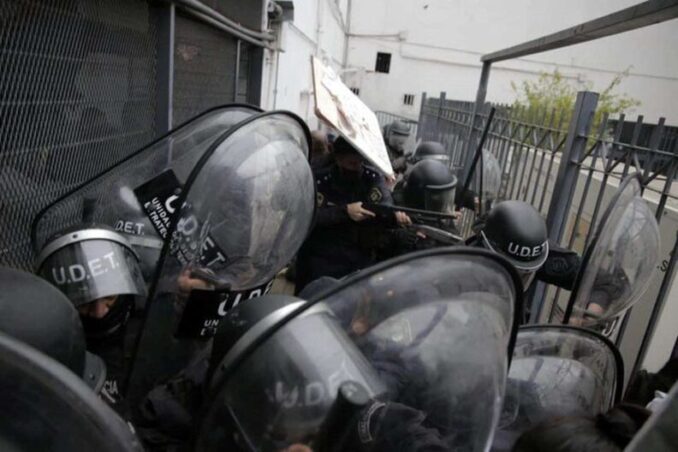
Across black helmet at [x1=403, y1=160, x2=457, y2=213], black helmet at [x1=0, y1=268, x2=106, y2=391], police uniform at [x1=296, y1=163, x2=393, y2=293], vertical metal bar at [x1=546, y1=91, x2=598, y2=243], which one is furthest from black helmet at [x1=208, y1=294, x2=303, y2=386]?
vertical metal bar at [x1=546, y1=91, x2=598, y2=243]

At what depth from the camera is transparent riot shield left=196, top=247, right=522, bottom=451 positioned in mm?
898

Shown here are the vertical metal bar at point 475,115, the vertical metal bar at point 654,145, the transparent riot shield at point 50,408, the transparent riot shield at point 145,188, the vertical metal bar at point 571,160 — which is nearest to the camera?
the transparent riot shield at point 50,408

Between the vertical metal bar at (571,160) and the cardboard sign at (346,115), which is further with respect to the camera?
the vertical metal bar at (571,160)

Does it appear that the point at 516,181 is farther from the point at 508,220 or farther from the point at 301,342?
the point at 301,342

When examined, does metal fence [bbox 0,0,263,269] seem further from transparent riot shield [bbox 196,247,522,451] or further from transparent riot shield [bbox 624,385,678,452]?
transparent riot shield [bbox 624,385,678,452]

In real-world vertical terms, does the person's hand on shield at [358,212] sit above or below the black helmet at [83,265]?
below

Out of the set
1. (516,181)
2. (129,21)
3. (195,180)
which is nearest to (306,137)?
(195,180)

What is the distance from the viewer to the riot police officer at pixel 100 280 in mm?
1521

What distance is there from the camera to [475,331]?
1020mm

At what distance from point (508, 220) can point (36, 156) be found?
6.82 feet

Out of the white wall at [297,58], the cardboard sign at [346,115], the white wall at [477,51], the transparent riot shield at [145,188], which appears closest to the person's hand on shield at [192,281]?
the transparent riot shield at [145,188]

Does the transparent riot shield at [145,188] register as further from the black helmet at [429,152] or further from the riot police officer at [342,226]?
the black helmet at [429,152]

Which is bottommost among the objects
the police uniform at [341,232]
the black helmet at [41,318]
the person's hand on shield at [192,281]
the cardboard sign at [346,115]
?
the police uniform at [341,232]

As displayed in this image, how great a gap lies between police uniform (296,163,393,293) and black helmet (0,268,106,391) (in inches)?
79.3
